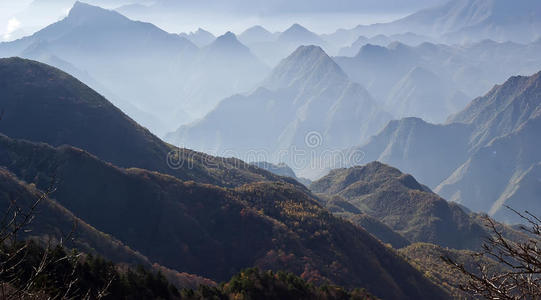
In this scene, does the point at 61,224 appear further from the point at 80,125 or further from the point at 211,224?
the point at 80,125

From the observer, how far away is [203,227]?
11425cm

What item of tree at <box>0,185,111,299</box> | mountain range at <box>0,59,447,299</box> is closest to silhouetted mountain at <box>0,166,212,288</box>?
mountain range at <box>0,59,447,299</box>

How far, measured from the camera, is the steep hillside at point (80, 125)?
517ft

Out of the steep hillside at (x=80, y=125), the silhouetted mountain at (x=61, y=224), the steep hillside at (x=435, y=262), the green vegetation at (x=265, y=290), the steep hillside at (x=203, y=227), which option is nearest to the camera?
the green vegetation at (x=265, y=290)

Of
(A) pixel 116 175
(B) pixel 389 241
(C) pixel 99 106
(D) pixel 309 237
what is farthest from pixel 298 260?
(C) pixel 99 106

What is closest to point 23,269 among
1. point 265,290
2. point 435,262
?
point 265,290

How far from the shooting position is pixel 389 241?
18750 centimetres

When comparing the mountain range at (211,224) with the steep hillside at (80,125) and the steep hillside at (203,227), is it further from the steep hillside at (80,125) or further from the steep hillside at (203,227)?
the steep hillside at (80,125)

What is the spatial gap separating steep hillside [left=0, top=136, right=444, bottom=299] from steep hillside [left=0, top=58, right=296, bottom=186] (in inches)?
1377

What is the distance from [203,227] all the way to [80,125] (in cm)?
7715

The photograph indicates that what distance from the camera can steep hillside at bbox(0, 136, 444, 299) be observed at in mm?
106000

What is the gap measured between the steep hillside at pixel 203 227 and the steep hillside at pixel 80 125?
3498cm

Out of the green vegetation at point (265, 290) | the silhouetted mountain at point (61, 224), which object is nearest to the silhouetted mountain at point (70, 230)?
the silhouetted mountain at point (61, 224)

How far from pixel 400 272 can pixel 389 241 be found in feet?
205
